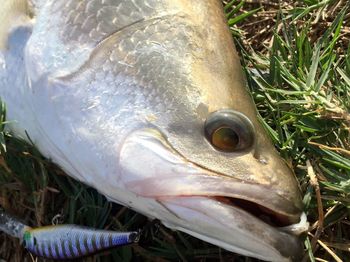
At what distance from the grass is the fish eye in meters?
0.50

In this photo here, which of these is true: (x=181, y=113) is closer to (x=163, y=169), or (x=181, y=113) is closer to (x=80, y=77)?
(x=163, y=169)

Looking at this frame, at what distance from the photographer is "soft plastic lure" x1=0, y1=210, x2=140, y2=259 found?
112 inches

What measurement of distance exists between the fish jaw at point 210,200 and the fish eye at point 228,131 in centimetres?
14

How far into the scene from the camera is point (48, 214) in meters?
3.25

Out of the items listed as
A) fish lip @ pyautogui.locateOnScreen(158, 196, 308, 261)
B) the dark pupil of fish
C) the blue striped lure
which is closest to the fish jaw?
fish lip @ pyautogui.locateOnScreen(158, 196, 308, 261)

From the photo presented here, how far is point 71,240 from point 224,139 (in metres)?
0.92

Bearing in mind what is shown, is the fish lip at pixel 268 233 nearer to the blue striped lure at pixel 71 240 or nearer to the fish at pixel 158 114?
the fish at pixel 158 114

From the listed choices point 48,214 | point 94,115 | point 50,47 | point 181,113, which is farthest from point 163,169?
point 48,214

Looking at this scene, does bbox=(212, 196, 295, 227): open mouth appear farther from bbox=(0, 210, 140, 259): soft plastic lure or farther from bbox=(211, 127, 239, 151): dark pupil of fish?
bbox=(0, 210, 140, 259): soft plastic lure

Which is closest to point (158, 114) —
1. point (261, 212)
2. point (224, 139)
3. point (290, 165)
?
point (224, 139)

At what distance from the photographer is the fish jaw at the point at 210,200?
2398 mm

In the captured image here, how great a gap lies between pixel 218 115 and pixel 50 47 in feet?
2.74

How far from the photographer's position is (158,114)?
101 inches

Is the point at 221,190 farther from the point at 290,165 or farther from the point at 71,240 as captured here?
the point at 71,240
